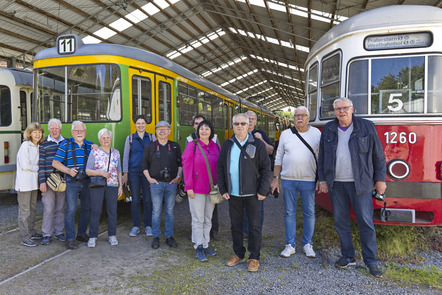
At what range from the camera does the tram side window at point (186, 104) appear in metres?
7.23

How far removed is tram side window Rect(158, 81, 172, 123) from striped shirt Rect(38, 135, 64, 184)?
223 centimetres

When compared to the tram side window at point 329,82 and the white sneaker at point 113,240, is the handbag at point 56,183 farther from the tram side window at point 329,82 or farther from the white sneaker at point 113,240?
the tram side window at point 329,82

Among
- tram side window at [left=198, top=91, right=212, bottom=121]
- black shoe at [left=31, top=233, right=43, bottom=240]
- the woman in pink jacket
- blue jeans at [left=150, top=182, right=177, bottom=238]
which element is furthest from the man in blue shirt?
tram side window at [left=198, top=91, right=212, bottom=121]

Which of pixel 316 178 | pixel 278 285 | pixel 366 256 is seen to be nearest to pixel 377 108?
pixel 316 178

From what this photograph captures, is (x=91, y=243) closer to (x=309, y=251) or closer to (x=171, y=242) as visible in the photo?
(x=171, y=242)

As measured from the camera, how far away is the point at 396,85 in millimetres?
4121

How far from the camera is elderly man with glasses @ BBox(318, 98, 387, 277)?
11.7 feet

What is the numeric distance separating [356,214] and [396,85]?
5.68ft

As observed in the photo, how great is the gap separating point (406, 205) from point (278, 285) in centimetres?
188

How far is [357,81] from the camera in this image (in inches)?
169

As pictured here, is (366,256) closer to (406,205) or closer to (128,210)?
(406,205)

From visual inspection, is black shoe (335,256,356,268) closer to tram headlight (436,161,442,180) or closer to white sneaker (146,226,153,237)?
tram headlight (436,161,442,180)

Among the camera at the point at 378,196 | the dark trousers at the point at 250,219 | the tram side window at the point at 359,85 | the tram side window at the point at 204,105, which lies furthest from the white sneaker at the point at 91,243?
the tram side window at the point at 204,105

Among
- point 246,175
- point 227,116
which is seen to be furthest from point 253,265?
point 227,116
